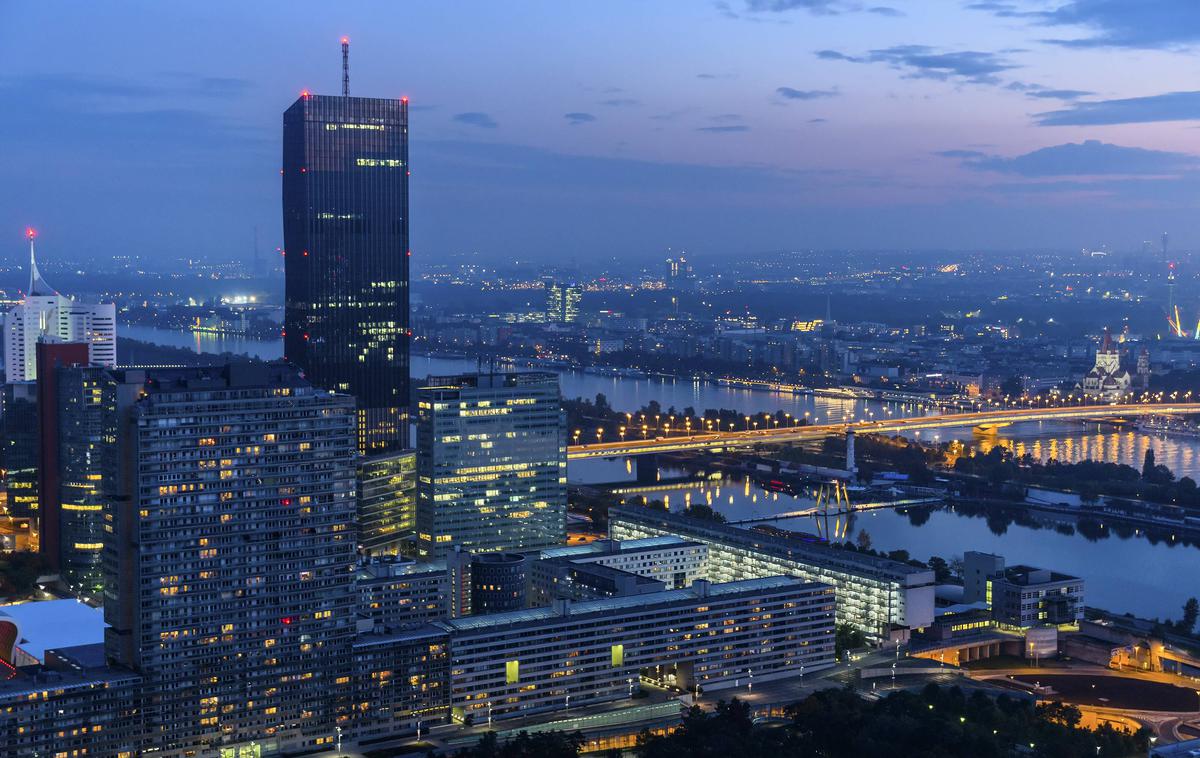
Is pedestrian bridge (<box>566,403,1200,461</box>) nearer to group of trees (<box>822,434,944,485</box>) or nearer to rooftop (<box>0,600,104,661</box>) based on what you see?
group of trees (<box>822,434,944,485</box>)

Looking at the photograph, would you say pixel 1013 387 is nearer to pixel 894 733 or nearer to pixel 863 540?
pixel 863 540

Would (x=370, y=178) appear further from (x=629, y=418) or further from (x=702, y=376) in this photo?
(x=702, y=376)

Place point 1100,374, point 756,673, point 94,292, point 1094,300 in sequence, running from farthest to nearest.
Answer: point 1094,300
point 94,292
point 1100,374
point 756,673

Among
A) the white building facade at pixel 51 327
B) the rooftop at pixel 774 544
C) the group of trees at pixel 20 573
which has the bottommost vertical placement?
the group of trees at pixel 20 573

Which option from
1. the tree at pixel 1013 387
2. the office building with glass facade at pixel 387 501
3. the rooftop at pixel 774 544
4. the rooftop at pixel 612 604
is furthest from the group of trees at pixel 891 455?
the rooftop at pixel 612 604

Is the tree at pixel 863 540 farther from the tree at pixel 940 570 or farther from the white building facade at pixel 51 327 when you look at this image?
the white building facade at pixel 51 327

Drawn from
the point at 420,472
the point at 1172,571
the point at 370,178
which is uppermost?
the point at 370,178

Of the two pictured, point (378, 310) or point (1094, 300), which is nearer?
point (378, 310)

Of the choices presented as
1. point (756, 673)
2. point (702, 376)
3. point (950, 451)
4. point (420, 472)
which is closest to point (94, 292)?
point (702, 376)
